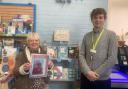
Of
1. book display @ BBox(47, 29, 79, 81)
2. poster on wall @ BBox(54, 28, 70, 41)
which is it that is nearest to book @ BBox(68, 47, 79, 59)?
book display @ BBox(47, 29, 79, 81)

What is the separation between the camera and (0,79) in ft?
12.3

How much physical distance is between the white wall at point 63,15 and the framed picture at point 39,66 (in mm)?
1442

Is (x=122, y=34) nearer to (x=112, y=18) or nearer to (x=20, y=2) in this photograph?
(x=112, y=18)

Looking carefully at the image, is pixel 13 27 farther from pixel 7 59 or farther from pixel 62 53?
pixel 62 53

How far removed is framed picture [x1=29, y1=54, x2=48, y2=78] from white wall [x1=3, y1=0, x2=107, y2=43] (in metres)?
1.44

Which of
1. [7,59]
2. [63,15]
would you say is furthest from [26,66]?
[63,15]

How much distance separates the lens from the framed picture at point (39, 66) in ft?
A: 9.28

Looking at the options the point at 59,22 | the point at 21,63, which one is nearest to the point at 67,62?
the point at 59,22

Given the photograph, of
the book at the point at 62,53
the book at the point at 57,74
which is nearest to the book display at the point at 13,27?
the book at the point at 62,53

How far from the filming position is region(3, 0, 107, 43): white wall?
169 inches

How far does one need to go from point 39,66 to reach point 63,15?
1635mm

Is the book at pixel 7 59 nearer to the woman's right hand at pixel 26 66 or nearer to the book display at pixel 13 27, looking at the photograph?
the book display at pixel 13 27

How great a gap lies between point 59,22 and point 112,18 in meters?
0.96

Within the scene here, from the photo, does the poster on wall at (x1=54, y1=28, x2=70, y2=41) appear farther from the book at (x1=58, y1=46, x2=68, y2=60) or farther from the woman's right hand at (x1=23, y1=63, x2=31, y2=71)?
the woman's right hand at (x1=23, y1=63, x2=31, y2=71)
